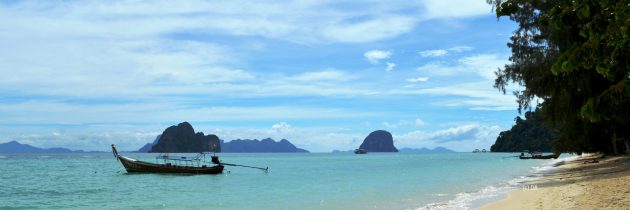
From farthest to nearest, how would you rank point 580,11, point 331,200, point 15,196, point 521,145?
1. point 521,145
2. point 15,196
3. point 331,200
4. point 580,11

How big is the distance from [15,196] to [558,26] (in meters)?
41.3

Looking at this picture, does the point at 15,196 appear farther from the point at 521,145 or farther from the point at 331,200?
the point at 521,145

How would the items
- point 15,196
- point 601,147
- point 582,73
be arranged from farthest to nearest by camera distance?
1. point 601,147
2. point 15,196
3. point 582,73

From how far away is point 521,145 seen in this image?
198375 mm

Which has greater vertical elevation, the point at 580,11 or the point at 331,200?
the point at 580,11

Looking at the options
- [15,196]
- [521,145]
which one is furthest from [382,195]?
[521,145]

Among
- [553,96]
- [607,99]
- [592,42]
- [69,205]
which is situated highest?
[553,96]

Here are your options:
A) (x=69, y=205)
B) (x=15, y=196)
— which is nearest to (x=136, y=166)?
(x=15, y=196)

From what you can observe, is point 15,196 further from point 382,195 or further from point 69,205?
point 382,195

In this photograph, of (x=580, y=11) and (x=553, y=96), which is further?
(x=553, y=96)

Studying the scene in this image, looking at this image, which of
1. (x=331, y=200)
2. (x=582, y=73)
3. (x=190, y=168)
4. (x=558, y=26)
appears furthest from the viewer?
(x=190, y=168)

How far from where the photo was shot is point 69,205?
31.0 metres

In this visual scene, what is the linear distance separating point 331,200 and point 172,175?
37183mm

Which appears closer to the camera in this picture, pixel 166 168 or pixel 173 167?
pixel 173 167
